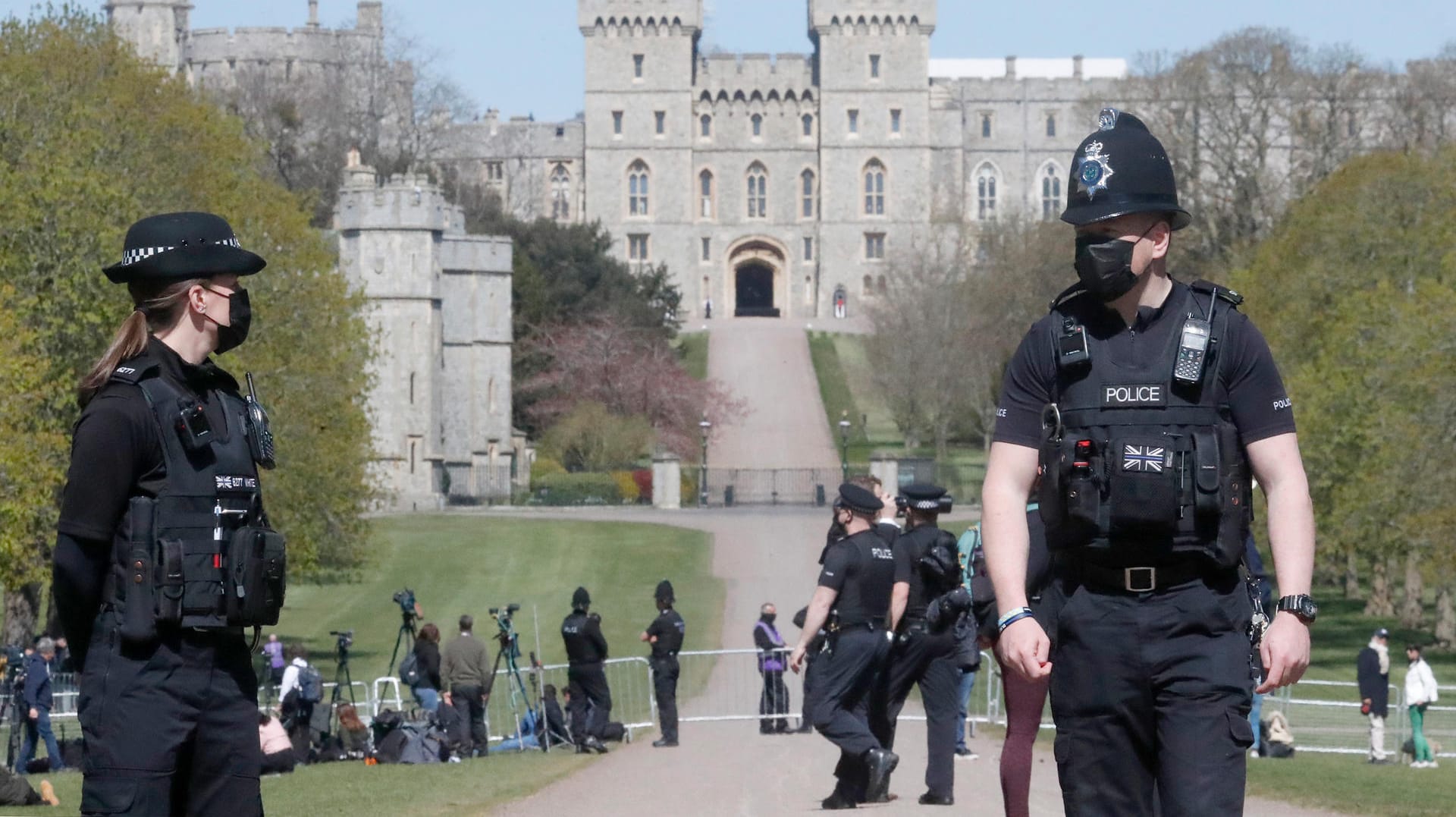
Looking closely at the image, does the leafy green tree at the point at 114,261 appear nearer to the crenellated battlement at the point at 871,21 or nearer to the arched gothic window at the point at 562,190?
the crenellated battlement at the point at 871,21

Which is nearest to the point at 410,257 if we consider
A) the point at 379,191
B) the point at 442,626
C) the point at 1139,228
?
the point at 379,191

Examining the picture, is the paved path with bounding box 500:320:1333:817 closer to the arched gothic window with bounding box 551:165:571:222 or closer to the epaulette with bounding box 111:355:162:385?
the epaulette with bounding box 111:355:162:385

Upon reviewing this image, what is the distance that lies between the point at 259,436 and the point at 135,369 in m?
0.39

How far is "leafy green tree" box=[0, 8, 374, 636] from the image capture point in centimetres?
2595

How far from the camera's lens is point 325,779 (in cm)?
1416

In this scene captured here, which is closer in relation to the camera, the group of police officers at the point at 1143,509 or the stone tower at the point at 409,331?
the group of police officers at the point at 1143,509

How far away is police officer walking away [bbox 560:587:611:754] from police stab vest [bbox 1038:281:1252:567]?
12.5 metres

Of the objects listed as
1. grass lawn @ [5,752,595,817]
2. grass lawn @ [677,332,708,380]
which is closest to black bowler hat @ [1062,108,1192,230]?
grass lawn @ [5,752,595,817]

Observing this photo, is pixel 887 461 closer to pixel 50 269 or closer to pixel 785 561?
pixel 785 561

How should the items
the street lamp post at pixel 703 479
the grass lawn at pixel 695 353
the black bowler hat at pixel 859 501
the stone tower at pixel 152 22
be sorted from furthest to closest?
the stone tower at pixel 152 22, the grass lawn at pixel 695 353, the street lamp post at pixel 703 479, the black bowler hat at pixel 859 501

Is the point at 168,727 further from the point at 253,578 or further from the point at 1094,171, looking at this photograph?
the point at 1094,171

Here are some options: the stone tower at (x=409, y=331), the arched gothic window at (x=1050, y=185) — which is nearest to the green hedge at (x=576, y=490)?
the stone tower at (x=409, y=331)

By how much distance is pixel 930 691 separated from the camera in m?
11.2

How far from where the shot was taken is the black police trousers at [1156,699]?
5207 millimetres
